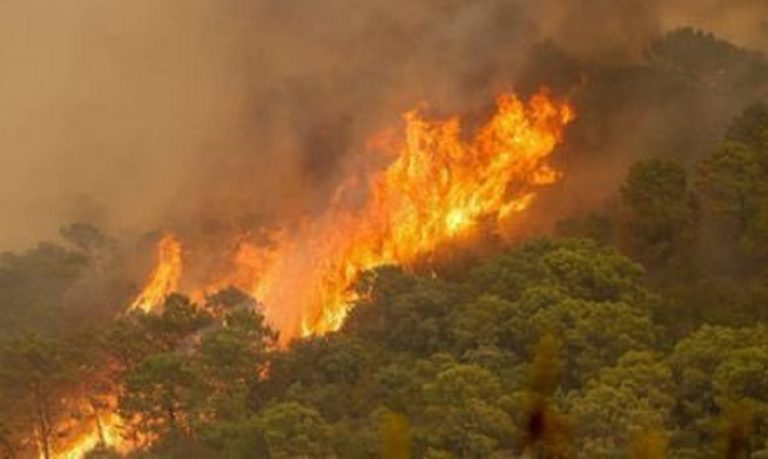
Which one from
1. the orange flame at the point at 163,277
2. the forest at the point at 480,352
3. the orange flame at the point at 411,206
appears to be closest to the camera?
the forest at the point at 480,352

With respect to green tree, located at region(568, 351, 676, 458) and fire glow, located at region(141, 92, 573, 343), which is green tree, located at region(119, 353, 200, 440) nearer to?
fire glow, located at region(141, 92, 573, 343)

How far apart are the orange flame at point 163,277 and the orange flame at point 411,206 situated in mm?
3085

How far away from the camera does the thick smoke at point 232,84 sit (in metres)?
61.2

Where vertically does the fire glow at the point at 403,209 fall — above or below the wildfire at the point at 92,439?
above

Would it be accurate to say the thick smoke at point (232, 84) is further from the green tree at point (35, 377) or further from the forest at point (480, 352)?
the green tree at point (35, 377)

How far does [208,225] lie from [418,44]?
14358mm

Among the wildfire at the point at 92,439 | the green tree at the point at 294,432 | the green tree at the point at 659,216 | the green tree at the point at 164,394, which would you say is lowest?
the green tree at the point at 294,432

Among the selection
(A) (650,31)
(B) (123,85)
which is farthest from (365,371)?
(B) (123,85)

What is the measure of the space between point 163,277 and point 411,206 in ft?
39.0

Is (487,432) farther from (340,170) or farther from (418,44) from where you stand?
(418,44)

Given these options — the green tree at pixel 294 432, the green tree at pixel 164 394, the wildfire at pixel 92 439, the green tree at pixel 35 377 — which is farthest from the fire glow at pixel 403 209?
the green tree at pixel 294 432

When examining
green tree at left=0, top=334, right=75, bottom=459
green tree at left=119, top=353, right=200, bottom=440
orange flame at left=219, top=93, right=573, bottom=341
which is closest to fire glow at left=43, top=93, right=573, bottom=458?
orange flame at left=219, top=93, right=573, bottom=341

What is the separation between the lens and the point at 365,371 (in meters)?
39.2

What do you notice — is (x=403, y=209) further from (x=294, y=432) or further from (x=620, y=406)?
(x=620, y=406)
